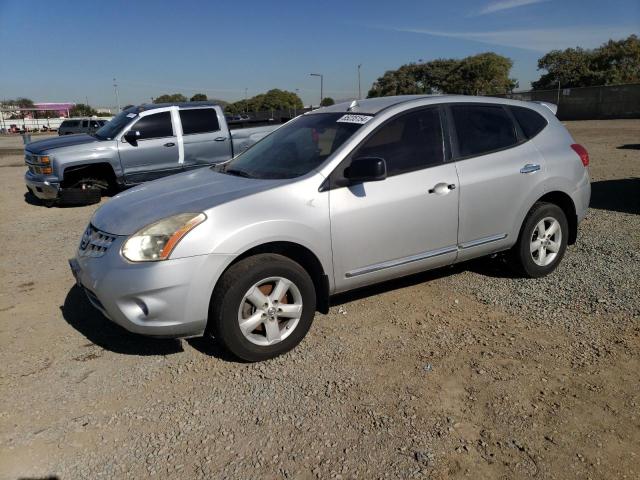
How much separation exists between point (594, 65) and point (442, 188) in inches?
2529

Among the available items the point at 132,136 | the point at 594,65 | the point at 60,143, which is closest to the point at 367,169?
the point at 132,136

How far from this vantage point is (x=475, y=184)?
420cm

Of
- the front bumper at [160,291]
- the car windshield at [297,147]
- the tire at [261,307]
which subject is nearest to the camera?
the front bumper at [160,291]

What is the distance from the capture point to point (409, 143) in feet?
13.3

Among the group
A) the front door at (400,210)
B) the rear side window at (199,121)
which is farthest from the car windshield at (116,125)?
the front door at (400,210)

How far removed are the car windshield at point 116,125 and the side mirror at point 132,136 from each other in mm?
282

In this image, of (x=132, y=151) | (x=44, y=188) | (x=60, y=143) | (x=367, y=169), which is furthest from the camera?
(x=60, y=143)

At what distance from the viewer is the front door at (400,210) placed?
12.1 ft

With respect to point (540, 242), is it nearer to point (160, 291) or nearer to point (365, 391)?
point (365, 391)

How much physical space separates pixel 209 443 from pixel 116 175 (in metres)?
7.63

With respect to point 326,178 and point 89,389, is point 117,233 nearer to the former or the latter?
point 89,389

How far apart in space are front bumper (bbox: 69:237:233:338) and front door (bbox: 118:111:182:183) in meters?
6.53

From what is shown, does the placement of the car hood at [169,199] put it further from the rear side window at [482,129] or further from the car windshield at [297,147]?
the rear side window at [482,129]

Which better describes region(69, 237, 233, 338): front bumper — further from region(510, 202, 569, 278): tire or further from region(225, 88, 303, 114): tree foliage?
region(225, 88, 303, 114): tree foliage
